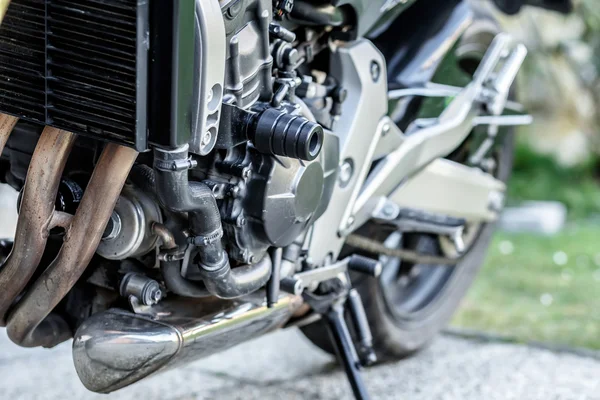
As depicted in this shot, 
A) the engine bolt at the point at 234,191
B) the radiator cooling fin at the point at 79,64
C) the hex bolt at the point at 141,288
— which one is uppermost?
the radiator cooling fin at the point at 79,64

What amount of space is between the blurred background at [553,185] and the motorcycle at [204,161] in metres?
1.35

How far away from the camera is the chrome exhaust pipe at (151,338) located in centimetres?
Answer: 126

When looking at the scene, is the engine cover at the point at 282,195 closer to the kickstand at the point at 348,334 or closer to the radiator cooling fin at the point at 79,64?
the radiator cooling fin at the point at 79,64

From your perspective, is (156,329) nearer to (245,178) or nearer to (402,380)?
(245,178)

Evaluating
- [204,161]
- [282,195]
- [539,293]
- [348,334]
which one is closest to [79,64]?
[204,161]

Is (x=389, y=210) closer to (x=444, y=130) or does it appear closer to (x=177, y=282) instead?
(x=444, y=130)

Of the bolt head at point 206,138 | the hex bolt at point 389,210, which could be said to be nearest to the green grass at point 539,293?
the hex bolt at point 389,210

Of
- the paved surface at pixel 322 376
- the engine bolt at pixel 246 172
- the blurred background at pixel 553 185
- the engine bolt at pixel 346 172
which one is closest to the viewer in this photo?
the engine bolt at pixel 246 172

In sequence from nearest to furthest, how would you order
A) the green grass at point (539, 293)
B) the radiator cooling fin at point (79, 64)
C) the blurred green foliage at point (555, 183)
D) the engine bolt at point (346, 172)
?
1. the radiator cooling fin at point (79, 64)
2. the engine bolt at point (346, 172)
3. the green grass at point (539, 293)
4. the blurred green foliage at point (555, 183)

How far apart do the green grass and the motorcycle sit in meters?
0.97

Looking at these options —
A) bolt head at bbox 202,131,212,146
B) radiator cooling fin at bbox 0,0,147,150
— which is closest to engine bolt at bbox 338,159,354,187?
bolt head at bbox 202,131,212,146

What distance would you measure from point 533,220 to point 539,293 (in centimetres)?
164

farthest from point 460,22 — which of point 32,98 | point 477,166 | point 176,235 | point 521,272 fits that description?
point 521,272

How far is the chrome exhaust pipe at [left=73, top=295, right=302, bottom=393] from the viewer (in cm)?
126
